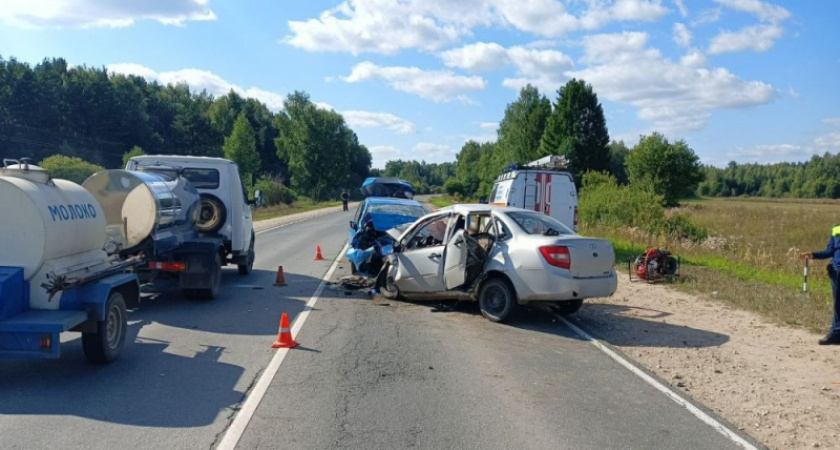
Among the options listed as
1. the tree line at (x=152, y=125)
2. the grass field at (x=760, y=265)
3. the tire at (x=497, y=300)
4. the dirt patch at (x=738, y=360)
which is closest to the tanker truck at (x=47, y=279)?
the tire at (x=497, y=300)

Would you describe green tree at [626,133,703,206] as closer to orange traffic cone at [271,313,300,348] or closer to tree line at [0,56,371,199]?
tree line at [0,56,371,199]

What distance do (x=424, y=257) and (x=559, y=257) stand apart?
256 cm

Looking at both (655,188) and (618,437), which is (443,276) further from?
(655,188)

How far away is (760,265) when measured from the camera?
17.8 m

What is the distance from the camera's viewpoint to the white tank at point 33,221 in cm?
646

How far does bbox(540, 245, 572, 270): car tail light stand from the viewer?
909 centimetres

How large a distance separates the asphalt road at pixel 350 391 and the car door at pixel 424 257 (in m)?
1.11

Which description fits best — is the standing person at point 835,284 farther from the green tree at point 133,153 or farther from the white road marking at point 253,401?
the green tree at point 133,153

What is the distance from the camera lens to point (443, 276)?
10477 millimetres

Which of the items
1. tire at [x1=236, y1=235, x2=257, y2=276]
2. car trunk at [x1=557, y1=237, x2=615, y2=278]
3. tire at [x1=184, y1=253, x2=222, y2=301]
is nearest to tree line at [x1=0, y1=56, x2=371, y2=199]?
tire at [x1=236, y1=235, x2=257, y2=276]

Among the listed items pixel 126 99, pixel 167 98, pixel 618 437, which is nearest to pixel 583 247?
pixel 618 437

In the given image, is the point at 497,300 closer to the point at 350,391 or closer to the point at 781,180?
the point at 350,391

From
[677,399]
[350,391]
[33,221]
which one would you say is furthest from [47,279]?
[677,399]

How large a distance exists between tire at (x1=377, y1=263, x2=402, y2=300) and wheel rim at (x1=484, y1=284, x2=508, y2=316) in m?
2.10
